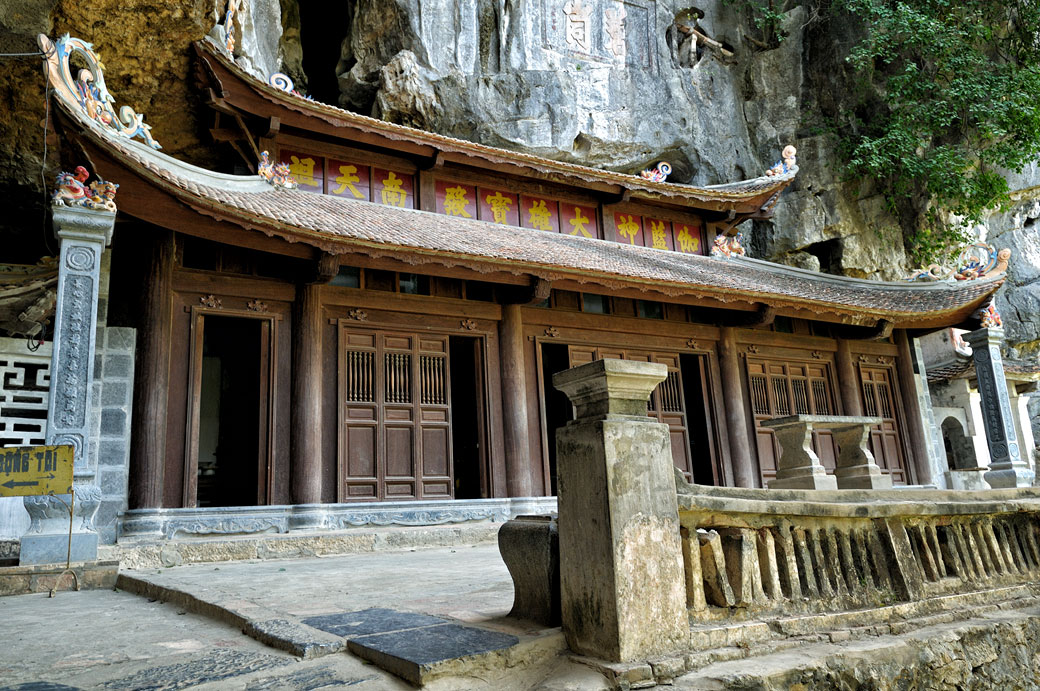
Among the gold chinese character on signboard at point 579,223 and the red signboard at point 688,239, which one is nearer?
the gold chinese character on signboard at point 579,223

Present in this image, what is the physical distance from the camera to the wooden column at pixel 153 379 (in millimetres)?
6930

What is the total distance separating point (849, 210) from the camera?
15.9 metres

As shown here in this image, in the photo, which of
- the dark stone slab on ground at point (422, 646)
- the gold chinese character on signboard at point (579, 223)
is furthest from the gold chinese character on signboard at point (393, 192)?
the dark stone slab on ground at point (422, 646)

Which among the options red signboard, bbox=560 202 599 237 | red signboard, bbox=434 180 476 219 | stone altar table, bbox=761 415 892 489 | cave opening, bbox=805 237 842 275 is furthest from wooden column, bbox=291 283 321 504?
cave opening, bbox=805 237 842 275

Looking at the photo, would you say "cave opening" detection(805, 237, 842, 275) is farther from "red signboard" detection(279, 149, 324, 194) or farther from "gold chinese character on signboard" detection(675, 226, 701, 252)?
"red signboard" detection(279, 149, 324, 194)

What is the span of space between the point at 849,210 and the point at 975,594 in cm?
1376

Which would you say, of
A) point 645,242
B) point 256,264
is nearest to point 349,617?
point 256,264

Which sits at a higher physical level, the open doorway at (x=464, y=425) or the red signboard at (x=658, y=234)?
the red signboard at (x=658, y=234)

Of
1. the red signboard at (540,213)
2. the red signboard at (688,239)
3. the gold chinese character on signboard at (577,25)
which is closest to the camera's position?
the red signboard at (540,213)

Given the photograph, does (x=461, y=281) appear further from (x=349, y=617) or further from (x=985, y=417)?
(x=985, y=417)

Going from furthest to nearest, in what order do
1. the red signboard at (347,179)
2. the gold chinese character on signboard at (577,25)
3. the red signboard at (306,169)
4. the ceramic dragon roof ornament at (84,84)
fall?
the gold chinese character on signboard at (577,25) < the red signboard at (347,179) < the red signboard at (306,169) < the ceramic dragon roof ornament at (84,84)

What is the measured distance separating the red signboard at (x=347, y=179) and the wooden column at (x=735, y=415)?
5732 mm

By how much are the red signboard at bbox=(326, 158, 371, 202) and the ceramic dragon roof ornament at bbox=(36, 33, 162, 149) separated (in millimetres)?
3168

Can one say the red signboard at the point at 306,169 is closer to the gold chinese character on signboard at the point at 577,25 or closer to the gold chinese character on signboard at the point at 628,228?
the gold chinese character on signboard at the point at 628,228
